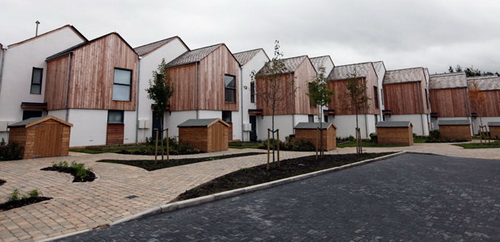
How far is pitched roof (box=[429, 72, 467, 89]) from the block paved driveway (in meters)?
39.8

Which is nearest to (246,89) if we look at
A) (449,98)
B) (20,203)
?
(20,203)

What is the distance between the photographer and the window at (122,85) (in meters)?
19.9

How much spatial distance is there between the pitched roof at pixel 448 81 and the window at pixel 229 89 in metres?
33.7

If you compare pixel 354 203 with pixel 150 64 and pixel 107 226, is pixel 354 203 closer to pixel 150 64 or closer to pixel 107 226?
pixel 107 226

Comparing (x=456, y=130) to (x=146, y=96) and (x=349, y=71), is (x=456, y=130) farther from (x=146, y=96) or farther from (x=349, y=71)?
(x=146, y=96)

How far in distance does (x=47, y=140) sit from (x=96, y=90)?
7.13 metres

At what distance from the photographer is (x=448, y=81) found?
129 feet

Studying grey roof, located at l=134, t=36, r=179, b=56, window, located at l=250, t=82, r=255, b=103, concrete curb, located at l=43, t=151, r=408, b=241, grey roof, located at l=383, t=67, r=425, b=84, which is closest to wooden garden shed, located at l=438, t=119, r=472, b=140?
grey roof, located at l=383, t=67, r=425, b=84

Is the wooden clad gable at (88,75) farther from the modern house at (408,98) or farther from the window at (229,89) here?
the modern house at (408,98)

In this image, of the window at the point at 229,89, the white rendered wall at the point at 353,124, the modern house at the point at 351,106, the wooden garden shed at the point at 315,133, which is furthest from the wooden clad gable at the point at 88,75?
the white rendered wall at the point at 353,124

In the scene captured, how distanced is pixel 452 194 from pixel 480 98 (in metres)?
42.9

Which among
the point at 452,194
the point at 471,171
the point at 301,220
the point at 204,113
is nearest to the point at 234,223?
the point at 301,220

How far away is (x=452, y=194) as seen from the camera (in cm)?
582

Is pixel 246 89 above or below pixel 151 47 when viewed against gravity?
below
